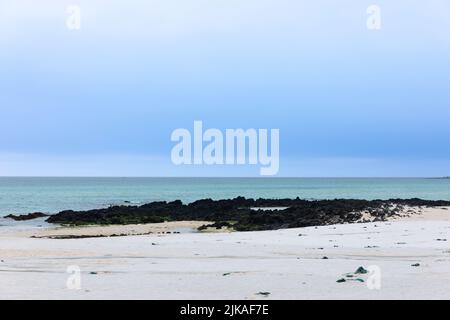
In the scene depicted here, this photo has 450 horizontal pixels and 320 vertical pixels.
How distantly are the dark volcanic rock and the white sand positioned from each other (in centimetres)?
1078

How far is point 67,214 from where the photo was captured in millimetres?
50531

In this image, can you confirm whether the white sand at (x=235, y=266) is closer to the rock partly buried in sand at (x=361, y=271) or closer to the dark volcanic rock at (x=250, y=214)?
the rock partly buried in sand at (x=361, y=271)

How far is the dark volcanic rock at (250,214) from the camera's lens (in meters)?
37.7

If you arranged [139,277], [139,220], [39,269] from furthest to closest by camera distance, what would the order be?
[139,220], [39,269], [139,277]

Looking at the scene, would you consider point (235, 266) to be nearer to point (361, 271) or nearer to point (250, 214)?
point (361, 271)

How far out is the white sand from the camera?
42.0 ft

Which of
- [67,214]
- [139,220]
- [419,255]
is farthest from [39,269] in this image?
[67,214]

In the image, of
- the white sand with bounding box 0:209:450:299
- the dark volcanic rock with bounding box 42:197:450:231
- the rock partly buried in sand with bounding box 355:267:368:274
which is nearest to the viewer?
the white sand with bounding box 0:209:450:299

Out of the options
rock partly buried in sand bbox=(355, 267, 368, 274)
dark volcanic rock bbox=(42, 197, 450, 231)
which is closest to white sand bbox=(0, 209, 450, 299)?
rock partly buried in sand bbox=(355, 267, 368, 274)

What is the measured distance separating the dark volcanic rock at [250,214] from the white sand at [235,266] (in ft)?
35.4

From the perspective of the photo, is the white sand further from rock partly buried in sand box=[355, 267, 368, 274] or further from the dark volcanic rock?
the dark volcanic rock

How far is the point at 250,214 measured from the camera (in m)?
44.8
